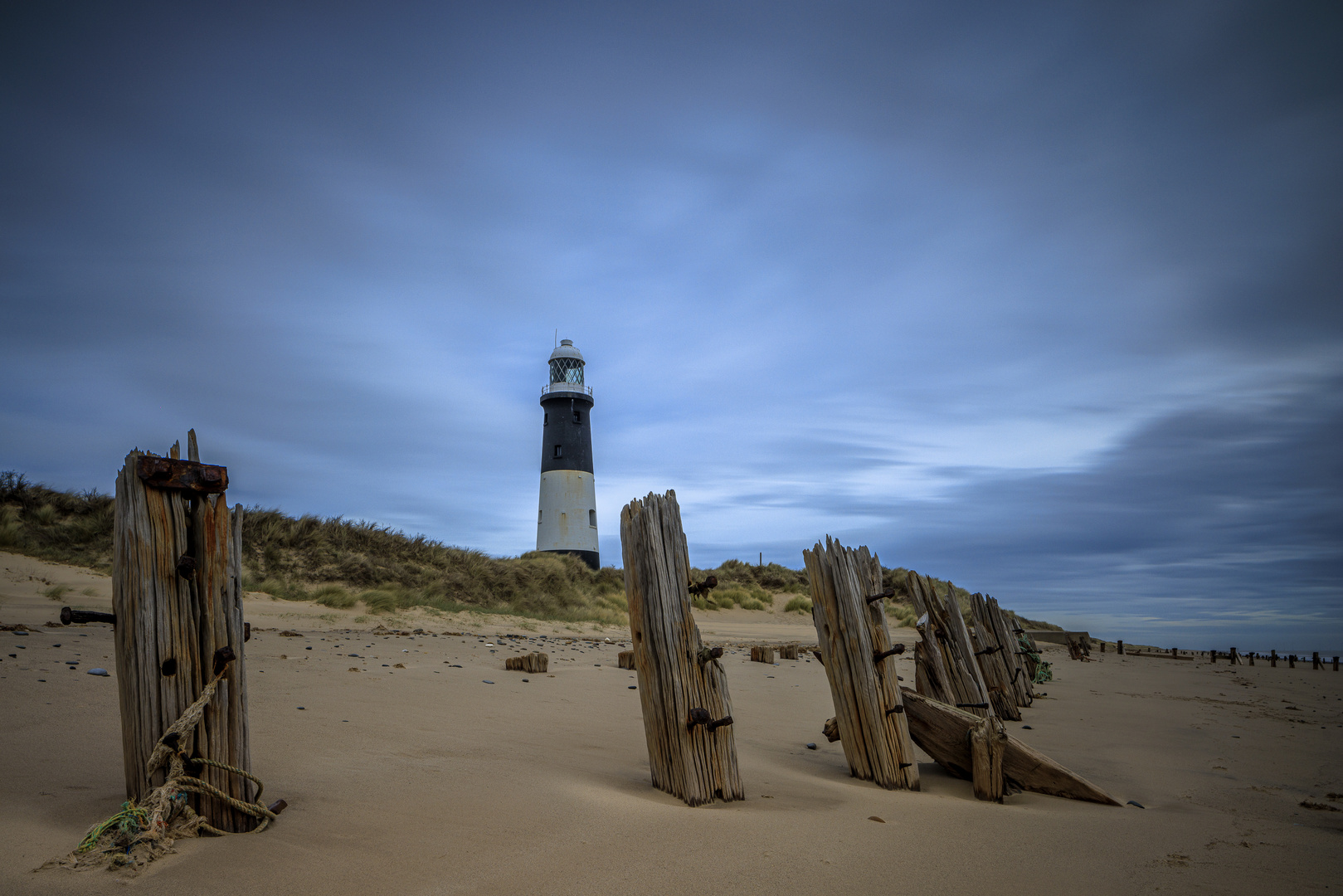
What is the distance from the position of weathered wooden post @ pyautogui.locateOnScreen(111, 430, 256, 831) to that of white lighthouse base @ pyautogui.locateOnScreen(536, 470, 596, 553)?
99.8ft

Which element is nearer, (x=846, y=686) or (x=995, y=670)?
(x=846, y=686)

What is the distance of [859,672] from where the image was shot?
16.9ft

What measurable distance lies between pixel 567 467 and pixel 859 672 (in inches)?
1181

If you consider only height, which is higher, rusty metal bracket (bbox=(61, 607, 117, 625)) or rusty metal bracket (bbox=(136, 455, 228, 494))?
rusty metal bracket (bbox=(136, 455, 228, 494))

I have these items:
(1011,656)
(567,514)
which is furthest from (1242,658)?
(567,514)

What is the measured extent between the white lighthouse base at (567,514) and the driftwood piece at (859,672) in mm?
28614

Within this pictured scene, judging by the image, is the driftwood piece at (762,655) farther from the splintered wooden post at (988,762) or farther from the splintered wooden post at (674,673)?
the splintered wooden post at (674,673)

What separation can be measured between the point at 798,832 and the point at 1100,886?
137 cm

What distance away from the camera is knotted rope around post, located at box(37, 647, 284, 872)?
2.65 m

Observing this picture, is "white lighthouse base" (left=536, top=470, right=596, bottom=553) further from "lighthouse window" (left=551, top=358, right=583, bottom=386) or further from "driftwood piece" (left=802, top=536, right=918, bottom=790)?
"driftwood piece" (left=802, top=536, right=918, bottom=790)

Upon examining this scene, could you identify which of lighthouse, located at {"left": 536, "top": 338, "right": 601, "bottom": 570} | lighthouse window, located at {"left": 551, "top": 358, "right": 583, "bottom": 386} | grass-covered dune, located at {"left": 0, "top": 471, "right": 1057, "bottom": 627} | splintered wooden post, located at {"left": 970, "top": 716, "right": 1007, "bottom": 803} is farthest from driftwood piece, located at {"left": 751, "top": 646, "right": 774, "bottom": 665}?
lighthouse window, located at {"left": 551, "top": 358, "right": 583, "bottom": 386}

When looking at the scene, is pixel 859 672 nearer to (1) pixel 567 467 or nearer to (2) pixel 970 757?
(2) pixel 970 757

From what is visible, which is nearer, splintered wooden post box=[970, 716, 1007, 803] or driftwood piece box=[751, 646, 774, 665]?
splintered wooden post box=[970, 716, 1007, 803]

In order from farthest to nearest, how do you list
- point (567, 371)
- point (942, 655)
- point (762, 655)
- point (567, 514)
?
1. point (567, 371)
2. point (567, 514)
3. point (762, 655)
4. point (942, 655)
